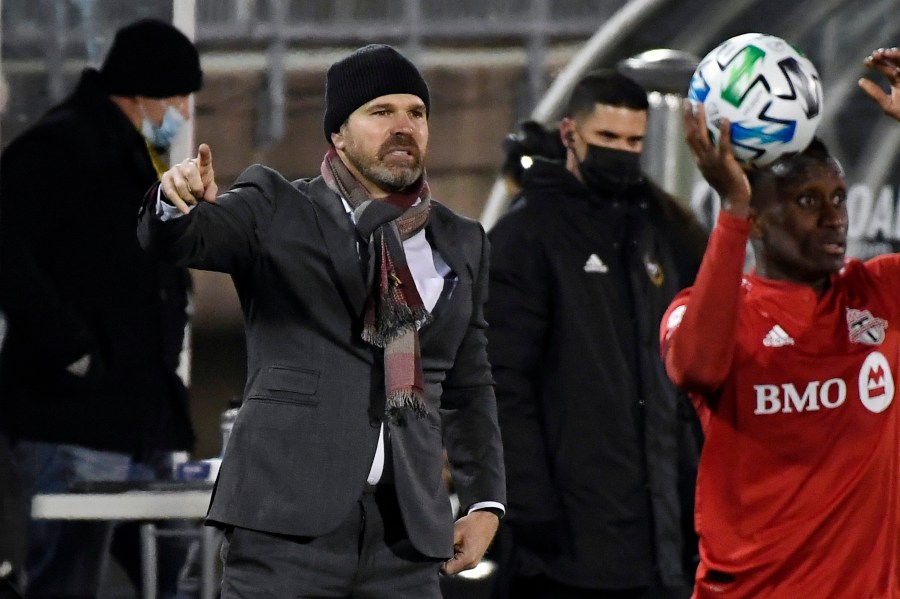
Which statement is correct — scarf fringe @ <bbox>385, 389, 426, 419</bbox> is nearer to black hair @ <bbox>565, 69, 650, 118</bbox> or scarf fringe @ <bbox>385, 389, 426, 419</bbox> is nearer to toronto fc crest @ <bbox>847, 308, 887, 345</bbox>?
toronto fc crest @ <bbox>847, 308, 887, 345</bbox>

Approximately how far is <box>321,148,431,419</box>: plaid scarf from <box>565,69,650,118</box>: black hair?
5.56ft

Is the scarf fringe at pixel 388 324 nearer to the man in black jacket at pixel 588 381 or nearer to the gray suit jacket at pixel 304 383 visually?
the gray suit jacket at pixel 304 383

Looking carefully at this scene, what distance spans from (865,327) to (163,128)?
302 centimetres

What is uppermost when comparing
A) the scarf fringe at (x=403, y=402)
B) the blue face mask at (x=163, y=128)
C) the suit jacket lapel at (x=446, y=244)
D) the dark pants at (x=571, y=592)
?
the suit jacket lapel at (x=446, y=244)

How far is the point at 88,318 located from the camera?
532 cm

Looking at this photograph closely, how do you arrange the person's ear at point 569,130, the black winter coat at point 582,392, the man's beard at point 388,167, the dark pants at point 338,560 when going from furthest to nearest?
the person's ear at point 569,130 → the black winter coat at point 582,392 → the man's beard at point 388,167 → the dark pants at point 338,560

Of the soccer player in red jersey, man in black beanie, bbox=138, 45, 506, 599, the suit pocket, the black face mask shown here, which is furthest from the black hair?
the suit pocket

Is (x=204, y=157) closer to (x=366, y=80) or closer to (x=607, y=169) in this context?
A: (x=366, y=80)

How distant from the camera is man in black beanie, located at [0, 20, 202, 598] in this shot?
206 inches

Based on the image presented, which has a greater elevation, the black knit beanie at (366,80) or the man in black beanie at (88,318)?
the black knit beanie at (366,80)

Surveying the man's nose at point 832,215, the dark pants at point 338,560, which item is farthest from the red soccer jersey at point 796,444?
the dark pants at point 338,560

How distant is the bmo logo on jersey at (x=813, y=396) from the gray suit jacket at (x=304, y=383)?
701 millimetres

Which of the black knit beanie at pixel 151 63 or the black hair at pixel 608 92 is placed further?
the black knit beanie at pixel 151 63

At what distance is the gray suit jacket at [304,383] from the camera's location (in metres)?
2.92
